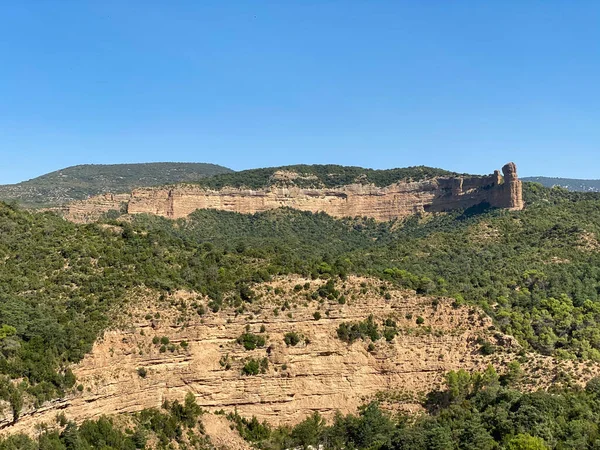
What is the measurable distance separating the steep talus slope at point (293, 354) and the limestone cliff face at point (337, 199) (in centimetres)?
6027

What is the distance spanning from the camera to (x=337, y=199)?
130125 millimetres

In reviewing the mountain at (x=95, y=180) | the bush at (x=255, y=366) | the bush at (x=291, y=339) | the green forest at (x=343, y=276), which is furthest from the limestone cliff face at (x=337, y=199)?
the bush at (x=255, y=366)

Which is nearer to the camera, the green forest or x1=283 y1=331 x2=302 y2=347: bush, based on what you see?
the green forest

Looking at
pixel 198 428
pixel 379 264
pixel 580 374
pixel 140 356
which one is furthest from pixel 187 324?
pixel 379 264

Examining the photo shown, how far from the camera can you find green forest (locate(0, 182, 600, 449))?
36.9 m

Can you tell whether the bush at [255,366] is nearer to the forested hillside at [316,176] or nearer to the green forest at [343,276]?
the green forest at [343,276]

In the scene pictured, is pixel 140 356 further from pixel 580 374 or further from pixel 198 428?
pixel 580 374

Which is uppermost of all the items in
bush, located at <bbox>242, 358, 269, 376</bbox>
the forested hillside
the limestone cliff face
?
the forested hillside

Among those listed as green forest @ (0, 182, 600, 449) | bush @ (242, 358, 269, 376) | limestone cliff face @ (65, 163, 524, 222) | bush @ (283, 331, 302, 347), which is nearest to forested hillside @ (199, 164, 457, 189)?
limestone cliff face @ (65, 163, 524, 222)

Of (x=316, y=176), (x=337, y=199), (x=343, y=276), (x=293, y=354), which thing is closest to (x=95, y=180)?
(x=316, y=176)

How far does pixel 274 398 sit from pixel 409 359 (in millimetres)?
10144

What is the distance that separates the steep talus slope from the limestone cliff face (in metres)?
60.3

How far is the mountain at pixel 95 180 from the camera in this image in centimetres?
14400

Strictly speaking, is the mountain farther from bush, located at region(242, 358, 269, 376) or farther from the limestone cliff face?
bush, located at region(242, 358, 269, 376)
